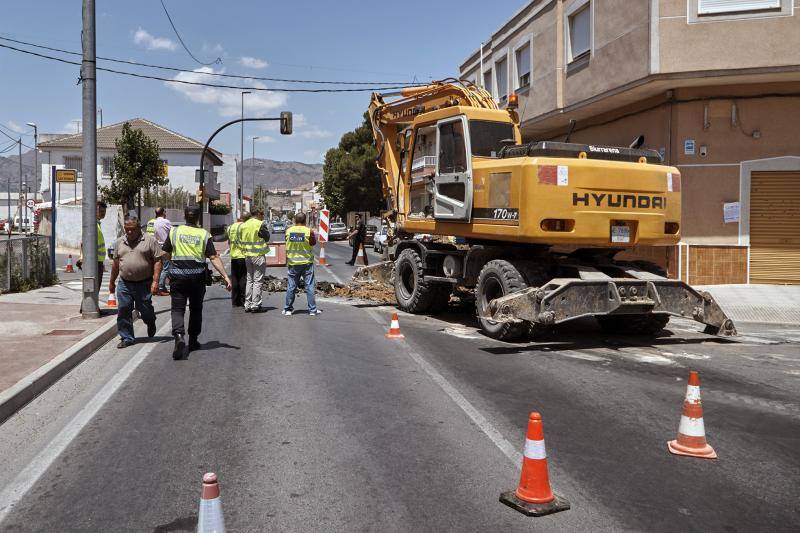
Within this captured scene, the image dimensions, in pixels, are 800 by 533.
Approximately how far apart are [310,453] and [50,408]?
110 inches

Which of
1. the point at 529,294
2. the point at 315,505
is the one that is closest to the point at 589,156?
the point at 529,294

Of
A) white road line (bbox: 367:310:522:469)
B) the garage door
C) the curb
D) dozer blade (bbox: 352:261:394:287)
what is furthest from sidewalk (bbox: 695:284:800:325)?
the curb

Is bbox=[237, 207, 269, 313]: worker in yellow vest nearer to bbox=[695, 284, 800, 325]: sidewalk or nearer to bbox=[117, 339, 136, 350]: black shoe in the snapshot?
bbox=[117, 339, 136, 350]: black shoe

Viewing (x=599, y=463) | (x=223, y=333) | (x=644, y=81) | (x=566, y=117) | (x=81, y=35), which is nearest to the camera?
(x=599, y=463)

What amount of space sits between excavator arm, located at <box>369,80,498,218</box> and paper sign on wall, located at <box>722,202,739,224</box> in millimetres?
7008

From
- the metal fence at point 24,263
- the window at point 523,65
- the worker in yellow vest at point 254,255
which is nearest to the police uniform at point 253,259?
the worker in yellow vest at point 254,255

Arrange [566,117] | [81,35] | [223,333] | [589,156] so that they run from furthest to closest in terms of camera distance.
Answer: [566,117] < [81,35] < [223,333] < [589,156]

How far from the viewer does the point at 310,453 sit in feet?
15.6

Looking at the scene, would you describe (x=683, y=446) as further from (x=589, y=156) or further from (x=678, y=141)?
(x=678, y=141)

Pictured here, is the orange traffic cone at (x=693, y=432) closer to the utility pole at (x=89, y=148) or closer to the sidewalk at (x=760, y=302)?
the sidewalk at (x=760, y=302)

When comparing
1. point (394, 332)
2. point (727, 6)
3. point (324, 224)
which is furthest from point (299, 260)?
point (324, 224)

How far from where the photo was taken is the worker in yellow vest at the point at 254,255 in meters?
12.4

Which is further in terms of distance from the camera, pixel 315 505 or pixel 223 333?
pixel 223 333

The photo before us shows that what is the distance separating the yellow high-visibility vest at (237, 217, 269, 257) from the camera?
40.9 feet
